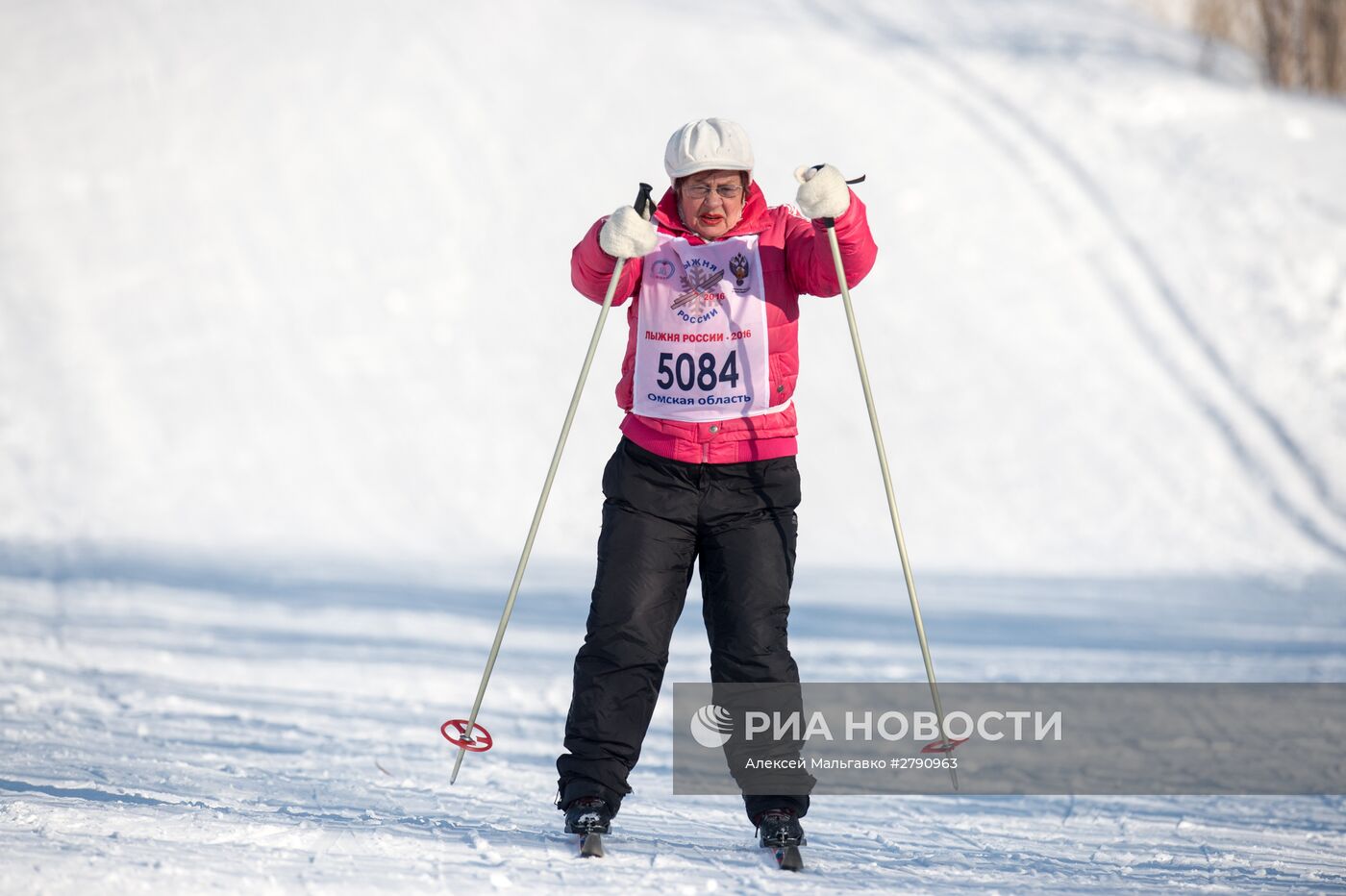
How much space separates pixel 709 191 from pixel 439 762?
240 cm

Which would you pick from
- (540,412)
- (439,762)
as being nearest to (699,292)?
(439,762)

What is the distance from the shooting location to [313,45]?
18406 millimetres

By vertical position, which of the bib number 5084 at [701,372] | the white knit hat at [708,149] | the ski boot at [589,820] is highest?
the white knit hat at [708,149]

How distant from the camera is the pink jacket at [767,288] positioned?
11.6 ft

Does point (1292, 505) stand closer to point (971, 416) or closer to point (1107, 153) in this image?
point (971, 416)

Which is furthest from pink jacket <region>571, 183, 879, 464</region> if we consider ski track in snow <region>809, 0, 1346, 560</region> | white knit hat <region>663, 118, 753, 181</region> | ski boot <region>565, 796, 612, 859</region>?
ski track in snow <region>809, 0, 1346, 560</region>

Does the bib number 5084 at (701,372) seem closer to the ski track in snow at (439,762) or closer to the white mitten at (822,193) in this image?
the white mitten at (822,193)

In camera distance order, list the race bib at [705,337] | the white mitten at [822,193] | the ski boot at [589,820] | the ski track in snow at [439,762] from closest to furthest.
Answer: the ski track in snow at [439,762] → the ski boot at [589,820] → the white mitten at [822,193] → the race bib at [705,337]

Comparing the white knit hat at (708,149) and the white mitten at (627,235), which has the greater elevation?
the white knit hat at (708,149)

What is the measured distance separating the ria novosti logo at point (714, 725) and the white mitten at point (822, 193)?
127cm

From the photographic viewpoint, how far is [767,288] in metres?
3.61

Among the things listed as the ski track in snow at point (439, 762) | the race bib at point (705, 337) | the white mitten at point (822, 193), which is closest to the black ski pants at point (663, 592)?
the race bib at point (705, 337)

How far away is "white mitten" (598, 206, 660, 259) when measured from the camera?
3475 mm

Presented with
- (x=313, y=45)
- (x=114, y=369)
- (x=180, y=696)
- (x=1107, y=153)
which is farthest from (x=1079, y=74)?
(x=180, y=696)
